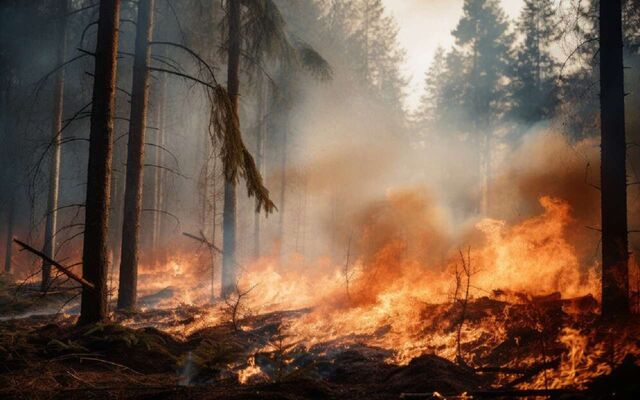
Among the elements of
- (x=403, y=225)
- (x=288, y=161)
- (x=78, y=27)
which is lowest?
(x=403, y=225)

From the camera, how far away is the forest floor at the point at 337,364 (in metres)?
5.21

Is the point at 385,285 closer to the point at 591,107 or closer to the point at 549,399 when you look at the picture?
the point at 549,399

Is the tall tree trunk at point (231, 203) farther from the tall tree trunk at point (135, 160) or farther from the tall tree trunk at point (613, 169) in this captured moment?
the tall tree trunk at point (613, 169)

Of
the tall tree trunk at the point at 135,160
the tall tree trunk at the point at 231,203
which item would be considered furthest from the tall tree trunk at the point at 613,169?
the tall tree trunk at the point at 135,160

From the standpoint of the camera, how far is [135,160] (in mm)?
11125

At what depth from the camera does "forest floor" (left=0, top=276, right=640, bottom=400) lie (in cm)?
521

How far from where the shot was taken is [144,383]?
20.2ft

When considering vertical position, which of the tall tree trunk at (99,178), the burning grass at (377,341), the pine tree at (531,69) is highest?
the pine tree at (531,69)

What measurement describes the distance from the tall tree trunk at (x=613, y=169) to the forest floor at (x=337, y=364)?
72cm

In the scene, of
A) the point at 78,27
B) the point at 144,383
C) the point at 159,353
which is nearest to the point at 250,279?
the point at 159,353

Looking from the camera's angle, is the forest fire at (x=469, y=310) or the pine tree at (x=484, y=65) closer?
the forest fire at (x=469, y=310)

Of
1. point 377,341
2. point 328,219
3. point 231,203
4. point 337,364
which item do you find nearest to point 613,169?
point 377,341

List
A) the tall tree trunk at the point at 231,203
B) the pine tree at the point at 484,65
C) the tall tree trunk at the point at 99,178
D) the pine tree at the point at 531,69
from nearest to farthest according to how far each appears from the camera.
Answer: the tall tree trunk at the point at 99,178, the tall tree trunk at the point at 231,203, the pine tree at the point at 531,69, the pine tree at the point at 484,65

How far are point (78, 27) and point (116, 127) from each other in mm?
7056
